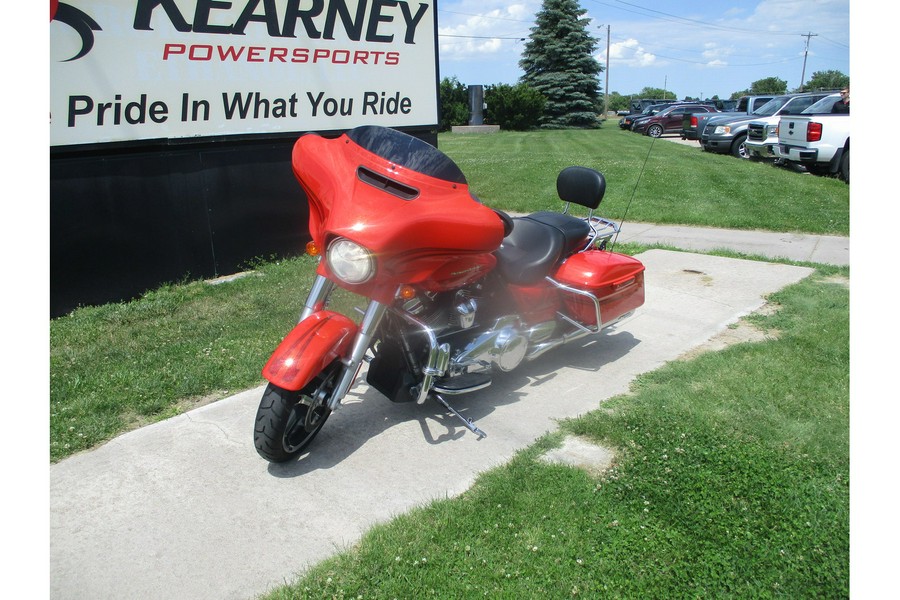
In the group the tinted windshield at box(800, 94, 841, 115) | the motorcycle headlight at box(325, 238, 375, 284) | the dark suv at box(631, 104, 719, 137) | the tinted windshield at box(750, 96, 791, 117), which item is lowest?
the motorcycle headlight at box(325, 238, 375, 284)

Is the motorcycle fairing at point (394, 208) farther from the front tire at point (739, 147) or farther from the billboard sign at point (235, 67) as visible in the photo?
the front tire at point (739, 147)

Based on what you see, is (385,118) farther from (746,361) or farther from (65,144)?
(746,361)

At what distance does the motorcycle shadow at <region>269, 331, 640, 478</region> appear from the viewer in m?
3.66

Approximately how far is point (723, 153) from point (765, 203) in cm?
1045

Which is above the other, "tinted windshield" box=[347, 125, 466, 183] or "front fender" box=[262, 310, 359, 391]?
"tinted windshield" box=[347, 125, 466, 183]

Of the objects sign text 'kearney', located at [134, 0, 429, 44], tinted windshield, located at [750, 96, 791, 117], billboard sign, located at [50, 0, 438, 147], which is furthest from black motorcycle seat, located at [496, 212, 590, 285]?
tinted windshield, located at [750, 96, 791, 117]

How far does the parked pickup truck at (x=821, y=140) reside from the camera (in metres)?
13.2

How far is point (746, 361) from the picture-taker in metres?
4.59

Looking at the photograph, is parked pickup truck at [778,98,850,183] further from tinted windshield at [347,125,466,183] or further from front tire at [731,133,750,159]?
tinted windshield at [347,125,466,183]

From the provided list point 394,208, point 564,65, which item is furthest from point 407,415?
point 564,65

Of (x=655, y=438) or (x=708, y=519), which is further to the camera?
(x=655, y=438)

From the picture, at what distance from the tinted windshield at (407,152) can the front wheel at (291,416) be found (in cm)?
110

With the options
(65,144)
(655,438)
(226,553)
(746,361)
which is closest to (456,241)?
(655,438)

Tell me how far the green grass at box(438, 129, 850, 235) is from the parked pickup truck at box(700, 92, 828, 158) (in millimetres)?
1427
